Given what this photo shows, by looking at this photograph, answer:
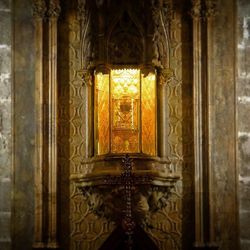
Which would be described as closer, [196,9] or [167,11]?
[196,9]

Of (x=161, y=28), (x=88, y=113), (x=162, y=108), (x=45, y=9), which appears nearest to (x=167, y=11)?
(x=161, y=28)

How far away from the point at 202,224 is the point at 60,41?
11.9ft

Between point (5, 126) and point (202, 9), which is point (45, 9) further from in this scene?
point (202, 9)

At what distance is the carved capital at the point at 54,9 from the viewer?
21109 mm

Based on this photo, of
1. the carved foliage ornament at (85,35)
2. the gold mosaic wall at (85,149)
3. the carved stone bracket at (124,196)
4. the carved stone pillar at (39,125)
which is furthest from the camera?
the carved foliage ornament at (85,35)

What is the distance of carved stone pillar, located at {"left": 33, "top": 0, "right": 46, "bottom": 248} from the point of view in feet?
68.1

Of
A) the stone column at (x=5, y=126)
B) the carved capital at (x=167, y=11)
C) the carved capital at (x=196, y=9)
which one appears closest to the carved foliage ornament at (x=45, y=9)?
the stone column at (x=5, y=126)

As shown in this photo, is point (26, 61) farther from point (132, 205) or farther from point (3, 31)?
point (132, 205)

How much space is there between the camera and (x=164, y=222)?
21094 millimetres

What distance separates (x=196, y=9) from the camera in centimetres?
2111

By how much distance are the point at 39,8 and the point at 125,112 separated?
2.08 metres

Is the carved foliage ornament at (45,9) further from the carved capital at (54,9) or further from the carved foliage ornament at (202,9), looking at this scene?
the carved foliage ornament at (202,9)

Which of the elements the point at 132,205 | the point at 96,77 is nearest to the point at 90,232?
the point at 132,205

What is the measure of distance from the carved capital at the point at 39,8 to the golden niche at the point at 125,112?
4.12ft
